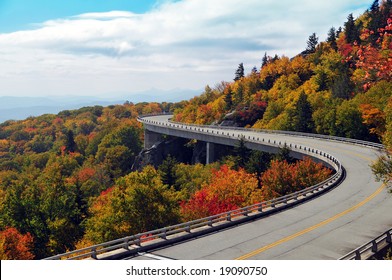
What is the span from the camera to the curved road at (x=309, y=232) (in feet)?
78.3

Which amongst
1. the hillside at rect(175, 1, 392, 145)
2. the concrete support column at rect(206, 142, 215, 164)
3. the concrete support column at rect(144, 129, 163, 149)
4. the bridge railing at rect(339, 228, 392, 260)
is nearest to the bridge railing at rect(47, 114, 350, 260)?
the bridge railing at rect(339, 228, 392, 260)

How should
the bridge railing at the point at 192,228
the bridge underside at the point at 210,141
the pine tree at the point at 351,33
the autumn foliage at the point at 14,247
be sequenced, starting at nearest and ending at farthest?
the bridge railing at the point at 192,228
the autumn foliage at the point at 14,247
the bridge underside at the point at 210,141
the pine tree at the point at 351,33

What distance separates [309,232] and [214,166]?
184ft

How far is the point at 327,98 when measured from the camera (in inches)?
3782

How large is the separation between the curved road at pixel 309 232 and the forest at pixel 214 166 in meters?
4.27

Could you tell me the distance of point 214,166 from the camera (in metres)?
83.8

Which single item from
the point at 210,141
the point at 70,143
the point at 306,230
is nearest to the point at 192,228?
the point at 306,230

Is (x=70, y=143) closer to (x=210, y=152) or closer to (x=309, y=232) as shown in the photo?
(x=210, y=152)

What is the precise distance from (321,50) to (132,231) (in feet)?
361

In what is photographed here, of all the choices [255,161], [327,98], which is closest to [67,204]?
[255,161]

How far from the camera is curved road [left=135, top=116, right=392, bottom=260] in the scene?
23.9 metres

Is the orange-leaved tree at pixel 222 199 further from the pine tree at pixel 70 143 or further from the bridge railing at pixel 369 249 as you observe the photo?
the pine tree at pixel 70 143

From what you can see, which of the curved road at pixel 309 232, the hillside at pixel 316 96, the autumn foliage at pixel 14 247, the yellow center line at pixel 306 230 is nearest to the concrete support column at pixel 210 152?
the hillside at pixel 316 96
